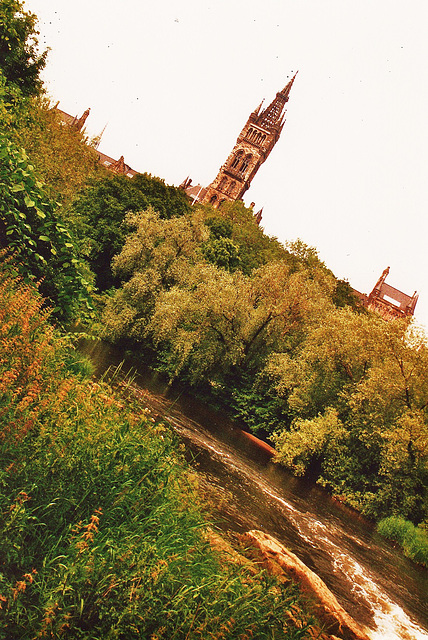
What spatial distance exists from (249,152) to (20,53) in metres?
79.2

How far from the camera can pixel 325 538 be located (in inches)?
461

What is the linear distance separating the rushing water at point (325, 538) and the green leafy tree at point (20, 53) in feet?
43.4

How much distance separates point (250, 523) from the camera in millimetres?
8688

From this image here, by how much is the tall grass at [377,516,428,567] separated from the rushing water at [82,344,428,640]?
2.64 feet

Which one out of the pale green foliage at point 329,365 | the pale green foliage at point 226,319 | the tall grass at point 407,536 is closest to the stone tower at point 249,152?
the pale green foliage at point 226,319

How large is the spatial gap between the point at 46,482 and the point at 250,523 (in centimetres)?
616

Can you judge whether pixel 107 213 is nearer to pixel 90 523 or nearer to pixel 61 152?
pixel 61 152

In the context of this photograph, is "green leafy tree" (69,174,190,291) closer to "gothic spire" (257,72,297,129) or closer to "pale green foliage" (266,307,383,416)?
"pale green foliage" (266,307,383,416)

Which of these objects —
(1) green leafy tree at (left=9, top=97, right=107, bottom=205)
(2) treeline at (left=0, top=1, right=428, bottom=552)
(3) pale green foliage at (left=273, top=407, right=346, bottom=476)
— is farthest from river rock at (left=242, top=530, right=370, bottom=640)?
(1) green leafy tree at (left=9, top=97, right=107, bottom=205)

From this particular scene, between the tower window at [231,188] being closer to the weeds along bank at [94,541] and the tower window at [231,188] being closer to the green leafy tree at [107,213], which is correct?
the green leafy tree at [107,213]

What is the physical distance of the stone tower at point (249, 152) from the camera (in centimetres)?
8969

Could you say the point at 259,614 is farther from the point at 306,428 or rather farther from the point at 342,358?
the point at 342,358

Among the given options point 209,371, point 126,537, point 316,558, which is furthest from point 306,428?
point 126,537

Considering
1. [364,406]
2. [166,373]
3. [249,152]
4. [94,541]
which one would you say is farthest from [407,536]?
[249,152]
